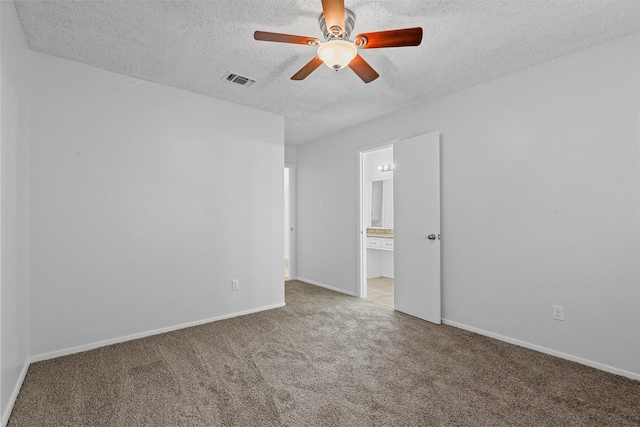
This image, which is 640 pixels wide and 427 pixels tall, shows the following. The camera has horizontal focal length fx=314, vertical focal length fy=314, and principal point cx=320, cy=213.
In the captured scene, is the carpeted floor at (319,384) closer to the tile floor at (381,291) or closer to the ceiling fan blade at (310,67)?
the tile floor at (381,291)

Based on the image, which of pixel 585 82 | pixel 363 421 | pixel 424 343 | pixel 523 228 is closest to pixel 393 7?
pixel 585 82

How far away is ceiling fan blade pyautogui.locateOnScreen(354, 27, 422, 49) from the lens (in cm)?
180

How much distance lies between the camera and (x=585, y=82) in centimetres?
249

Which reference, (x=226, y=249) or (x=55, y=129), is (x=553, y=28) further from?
(x=55, y=129)

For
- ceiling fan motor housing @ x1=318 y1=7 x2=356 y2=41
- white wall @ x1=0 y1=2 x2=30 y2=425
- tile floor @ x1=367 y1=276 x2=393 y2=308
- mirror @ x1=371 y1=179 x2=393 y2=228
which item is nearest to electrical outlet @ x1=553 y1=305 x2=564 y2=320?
tile floor @ x1=367 y1=276 x2=393 y2=308

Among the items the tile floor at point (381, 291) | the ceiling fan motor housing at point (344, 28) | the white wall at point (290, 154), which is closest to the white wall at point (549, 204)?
the tile floor at point (381, 291)

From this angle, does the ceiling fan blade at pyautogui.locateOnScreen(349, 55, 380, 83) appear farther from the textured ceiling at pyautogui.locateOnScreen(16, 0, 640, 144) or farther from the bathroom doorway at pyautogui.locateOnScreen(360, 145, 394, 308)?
the bathroom doorway at pyautogui.locateOnScreen(360, 145, 394, 308)

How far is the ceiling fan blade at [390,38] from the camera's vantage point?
1.80 m

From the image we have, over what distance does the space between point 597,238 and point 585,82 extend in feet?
4.06

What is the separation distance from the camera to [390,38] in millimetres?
1878

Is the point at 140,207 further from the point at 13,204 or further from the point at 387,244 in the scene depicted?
the point at 387,244

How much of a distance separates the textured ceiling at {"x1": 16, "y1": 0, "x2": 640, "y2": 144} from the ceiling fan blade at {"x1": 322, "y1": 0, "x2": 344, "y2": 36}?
0.97 feet

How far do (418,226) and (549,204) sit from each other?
50.0 inches

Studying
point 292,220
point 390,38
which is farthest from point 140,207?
point 292,220
